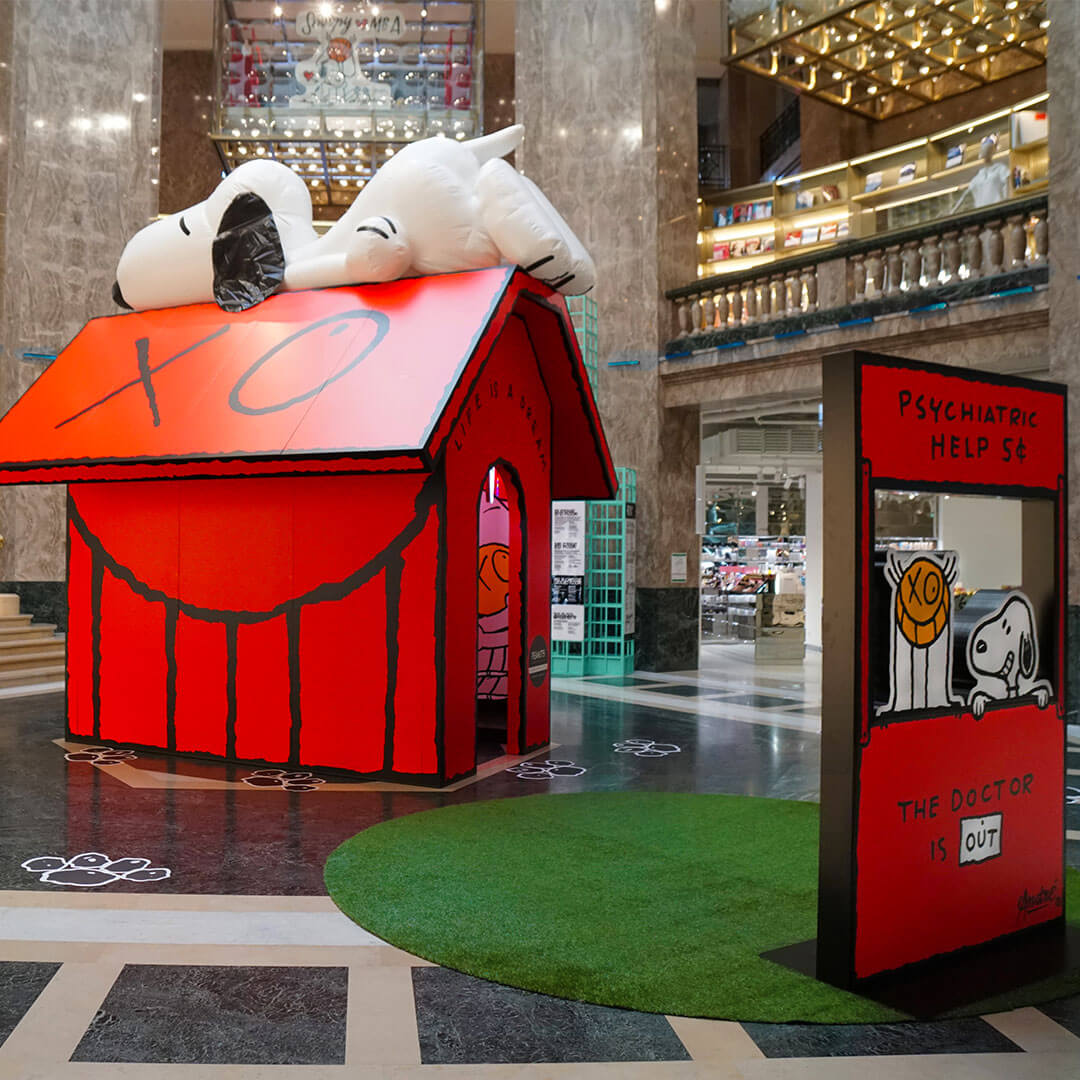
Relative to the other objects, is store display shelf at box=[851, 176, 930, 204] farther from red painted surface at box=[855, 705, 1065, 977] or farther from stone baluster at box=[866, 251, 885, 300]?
red painted surface at box=[855, 705, 1065, 977]

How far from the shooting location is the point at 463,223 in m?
5.88

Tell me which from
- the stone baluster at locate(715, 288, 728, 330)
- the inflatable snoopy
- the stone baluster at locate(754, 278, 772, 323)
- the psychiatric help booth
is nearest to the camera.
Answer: the psychiatric help booth

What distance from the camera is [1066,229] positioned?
816cm

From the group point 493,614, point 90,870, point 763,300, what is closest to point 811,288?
point 763,300

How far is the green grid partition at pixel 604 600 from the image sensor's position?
11266 millimetres

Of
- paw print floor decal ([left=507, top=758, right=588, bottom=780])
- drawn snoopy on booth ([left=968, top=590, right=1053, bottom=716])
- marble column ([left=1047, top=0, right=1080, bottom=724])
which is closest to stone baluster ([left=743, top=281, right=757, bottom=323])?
marble column ([left=1047, top=0, right=1080, bottom=724])

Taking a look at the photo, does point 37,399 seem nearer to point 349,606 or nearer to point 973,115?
point 349,606

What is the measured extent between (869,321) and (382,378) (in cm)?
599

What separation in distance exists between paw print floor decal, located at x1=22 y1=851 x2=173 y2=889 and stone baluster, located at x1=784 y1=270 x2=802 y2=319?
8.32 metres

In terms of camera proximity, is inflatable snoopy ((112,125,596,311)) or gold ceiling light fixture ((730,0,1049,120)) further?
gold ceiling light fixture ((730,0,1049,120))

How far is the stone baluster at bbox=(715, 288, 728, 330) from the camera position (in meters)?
11.2

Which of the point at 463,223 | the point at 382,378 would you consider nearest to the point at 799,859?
the point at 382,378

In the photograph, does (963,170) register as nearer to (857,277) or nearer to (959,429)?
(857,277)

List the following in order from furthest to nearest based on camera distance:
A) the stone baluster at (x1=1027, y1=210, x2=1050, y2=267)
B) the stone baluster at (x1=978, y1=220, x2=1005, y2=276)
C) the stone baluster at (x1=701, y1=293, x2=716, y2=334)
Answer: the stone baluster at (x1=701, y1=293, x2=716, y2=334) < the stone baluster at (x1=978, y1=220, x2=1005, y2=276) < the stone baluster at (x1=1027, y1=210, x2=1050, y2=267)
